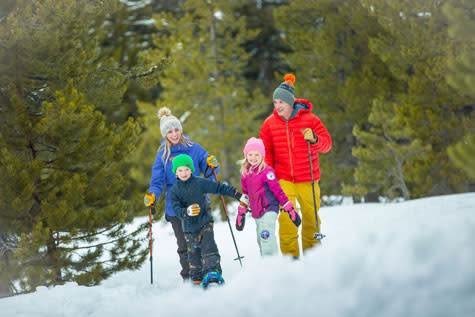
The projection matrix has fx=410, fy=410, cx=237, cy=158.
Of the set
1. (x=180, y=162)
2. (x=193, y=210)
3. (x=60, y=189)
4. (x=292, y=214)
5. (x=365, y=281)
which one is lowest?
(x=365, y=281)

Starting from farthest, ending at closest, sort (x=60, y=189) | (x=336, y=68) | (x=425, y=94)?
(x=336, y=68) < (x=425, y=94) < (x=60, y=189)

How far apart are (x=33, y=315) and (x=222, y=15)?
1039cm

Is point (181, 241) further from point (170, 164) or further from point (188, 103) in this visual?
point (188, 103)

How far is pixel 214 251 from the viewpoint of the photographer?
395cm

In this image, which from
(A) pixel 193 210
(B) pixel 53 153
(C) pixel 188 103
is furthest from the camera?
(C) pixel 188 103

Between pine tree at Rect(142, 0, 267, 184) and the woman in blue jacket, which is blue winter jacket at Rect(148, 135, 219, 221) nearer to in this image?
the woman in blue jacket

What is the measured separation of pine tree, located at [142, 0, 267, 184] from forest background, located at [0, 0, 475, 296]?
4 centimetres

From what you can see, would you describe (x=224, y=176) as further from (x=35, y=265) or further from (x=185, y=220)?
(x=185, y=220)

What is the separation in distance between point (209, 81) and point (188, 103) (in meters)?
0.89

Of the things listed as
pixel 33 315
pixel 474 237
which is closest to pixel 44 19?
pixel 33 315

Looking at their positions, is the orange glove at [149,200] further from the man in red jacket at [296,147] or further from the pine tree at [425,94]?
the pine tree at [425,94]

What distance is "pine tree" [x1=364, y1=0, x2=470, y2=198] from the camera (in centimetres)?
830

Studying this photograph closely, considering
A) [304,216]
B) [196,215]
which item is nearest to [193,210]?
[196,215]

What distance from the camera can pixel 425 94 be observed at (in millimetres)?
8859
